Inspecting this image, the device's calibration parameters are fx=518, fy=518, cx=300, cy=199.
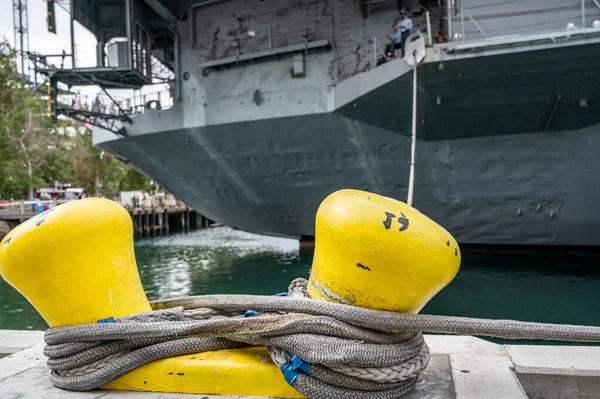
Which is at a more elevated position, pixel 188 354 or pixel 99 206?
pixel 99 206

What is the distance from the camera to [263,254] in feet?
55.0

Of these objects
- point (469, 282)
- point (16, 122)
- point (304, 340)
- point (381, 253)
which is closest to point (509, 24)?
point (469, 282)

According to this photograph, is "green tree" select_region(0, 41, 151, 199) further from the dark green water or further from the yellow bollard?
the yellow bollard

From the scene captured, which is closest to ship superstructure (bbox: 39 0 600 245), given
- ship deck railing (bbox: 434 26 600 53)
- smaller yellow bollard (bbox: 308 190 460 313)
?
ship deck railing (bbox: 434 26 600 53)

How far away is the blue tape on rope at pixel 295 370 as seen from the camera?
2.33m

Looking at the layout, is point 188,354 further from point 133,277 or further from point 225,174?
point 225,174

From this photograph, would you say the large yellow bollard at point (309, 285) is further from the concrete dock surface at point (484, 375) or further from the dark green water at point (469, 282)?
the dark green water at point (469, 282)

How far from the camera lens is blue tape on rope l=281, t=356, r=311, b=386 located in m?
2.33

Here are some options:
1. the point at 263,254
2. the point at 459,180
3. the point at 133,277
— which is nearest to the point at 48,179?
the point at 263,254

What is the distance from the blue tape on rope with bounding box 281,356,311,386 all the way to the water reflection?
6530mm

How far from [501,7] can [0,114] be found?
2936 cm

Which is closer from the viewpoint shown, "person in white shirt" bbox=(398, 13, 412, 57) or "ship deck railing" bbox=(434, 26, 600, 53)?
"ship deck railing" bbox=(434, 26, 600, 53)

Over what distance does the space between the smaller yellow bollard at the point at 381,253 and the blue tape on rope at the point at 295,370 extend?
0.36m

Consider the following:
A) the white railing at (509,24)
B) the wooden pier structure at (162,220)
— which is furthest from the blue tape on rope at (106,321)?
the wooden pier structure at (162,220)
